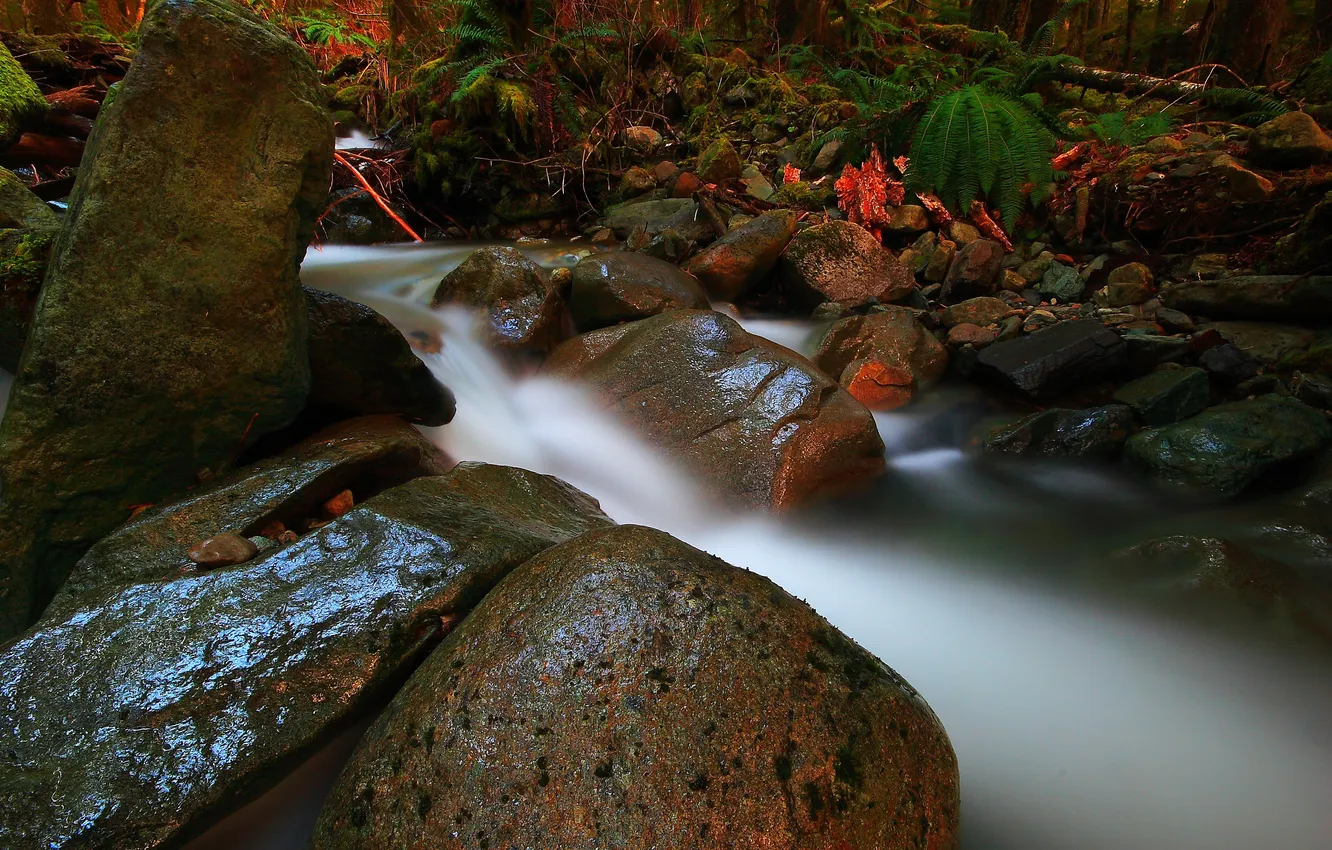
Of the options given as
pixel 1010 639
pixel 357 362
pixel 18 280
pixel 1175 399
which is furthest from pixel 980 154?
pixel 18 280

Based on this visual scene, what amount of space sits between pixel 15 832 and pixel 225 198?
6.79ft

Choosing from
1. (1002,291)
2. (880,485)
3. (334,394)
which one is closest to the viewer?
(334,394)

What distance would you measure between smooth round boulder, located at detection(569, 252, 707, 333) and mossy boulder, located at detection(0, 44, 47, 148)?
3.93 meters

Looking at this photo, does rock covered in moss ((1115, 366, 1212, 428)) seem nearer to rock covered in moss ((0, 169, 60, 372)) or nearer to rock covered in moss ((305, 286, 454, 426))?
rock covered in moss ((305, 286, 454, 426))

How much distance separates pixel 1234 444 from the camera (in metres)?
3.72

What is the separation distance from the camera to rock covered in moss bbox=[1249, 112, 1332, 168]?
5398mm

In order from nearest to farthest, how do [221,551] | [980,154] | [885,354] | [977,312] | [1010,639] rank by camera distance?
[221,551] < [1010,639] < [885,354] < [977,312] < [980,154]

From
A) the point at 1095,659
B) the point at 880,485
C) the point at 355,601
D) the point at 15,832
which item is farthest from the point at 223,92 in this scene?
the point at 1095,659

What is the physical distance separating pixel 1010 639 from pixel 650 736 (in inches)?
82.5

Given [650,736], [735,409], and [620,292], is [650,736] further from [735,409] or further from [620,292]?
[620,292]

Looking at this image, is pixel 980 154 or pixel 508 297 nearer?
pixel 508 297

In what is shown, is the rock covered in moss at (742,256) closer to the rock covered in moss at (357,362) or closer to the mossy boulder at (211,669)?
the rock covered in moss at (357,362)

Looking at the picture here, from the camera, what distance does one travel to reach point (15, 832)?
4.84 ft

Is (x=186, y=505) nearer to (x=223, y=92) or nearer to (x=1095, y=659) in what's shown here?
(x=223, y=92)
